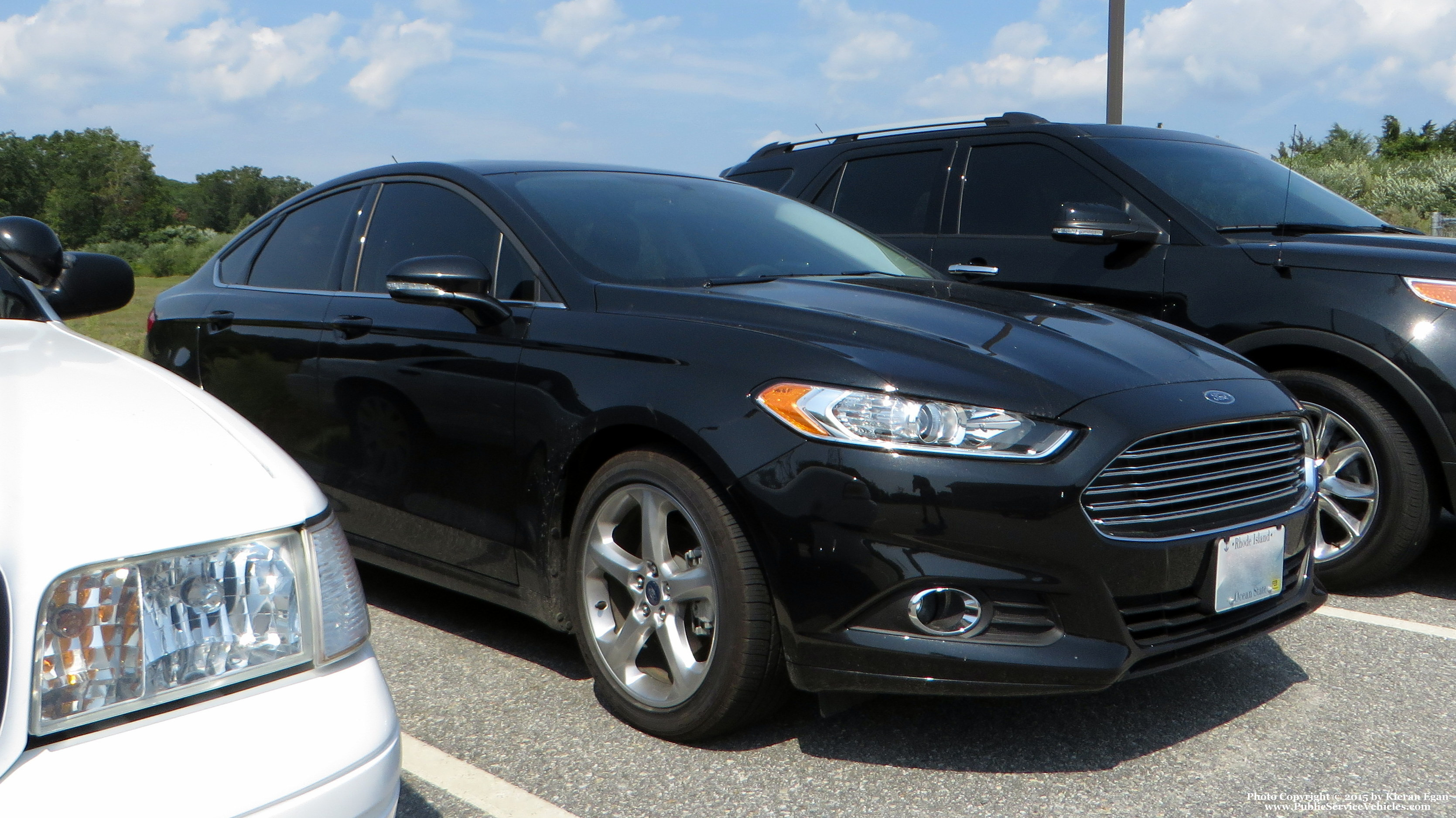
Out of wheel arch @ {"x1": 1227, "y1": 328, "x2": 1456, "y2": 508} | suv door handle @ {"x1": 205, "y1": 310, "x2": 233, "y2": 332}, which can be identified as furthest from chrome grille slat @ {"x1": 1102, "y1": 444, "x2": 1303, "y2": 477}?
suv door handle @ {"x1": 205, "y1": 310, "x2": 233, "y2": 332}

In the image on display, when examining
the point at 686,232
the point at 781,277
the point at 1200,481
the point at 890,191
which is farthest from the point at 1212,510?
the point at 890,191

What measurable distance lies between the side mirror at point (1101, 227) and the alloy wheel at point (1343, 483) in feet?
3.03

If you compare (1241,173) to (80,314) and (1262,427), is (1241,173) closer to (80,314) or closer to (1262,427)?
(1262,427)

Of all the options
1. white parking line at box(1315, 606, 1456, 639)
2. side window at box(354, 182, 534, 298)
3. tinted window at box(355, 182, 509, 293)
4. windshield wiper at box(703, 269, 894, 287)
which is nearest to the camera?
windshield wiper at box(703, 269, 894, 287)

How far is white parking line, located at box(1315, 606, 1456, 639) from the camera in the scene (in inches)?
154

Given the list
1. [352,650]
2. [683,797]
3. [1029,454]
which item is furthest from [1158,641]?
[352,650]

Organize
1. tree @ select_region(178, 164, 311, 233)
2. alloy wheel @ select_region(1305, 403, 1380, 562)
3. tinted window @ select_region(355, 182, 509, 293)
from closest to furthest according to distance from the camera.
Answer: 1. tinted window @ select_region(355, 182, 509, 293)
2. alloy wheel @ select_region(1305, 403, 1380, 562)
3. tree @ select_region(178, 164, 311, 233)

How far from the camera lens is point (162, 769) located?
1.47 m

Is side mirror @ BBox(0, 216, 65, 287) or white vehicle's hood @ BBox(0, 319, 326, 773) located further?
side mirror @ BBox(0, 216, 65, 287)

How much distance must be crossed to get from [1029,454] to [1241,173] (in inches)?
136

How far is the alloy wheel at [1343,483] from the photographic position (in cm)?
434

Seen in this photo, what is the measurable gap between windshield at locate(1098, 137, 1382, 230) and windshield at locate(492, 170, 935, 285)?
58.6 inches

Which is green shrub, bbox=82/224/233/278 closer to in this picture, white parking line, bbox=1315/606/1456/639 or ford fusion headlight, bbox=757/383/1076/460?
white parking line, bbox=1315/606/1456/639

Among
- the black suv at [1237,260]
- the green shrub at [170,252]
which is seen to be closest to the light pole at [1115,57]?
the black suv at [1237,260]
